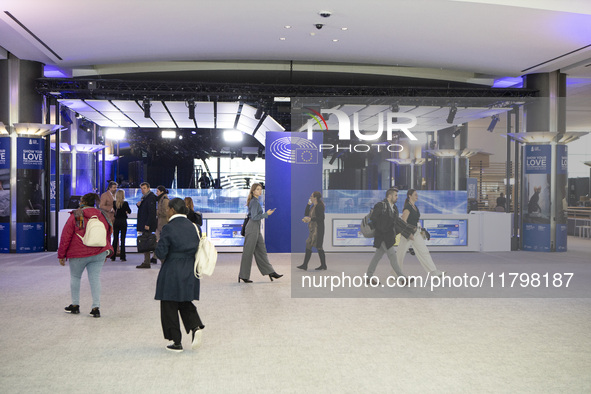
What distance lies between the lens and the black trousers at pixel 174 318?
17.2 feet

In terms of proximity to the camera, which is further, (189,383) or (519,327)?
(519,327)

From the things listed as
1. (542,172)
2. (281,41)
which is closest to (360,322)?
(281,41)

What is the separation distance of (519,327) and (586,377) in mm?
1824

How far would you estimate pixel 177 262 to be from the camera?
5.22 metres

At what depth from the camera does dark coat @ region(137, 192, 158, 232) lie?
11.3 m

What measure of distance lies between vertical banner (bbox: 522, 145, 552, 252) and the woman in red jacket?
11.8m

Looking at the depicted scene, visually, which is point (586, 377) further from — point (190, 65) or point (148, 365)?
point (190, 65)

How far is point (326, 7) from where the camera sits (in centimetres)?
1001

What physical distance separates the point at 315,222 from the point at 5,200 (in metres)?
8.14

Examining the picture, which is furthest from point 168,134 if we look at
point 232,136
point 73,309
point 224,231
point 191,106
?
point 73,309

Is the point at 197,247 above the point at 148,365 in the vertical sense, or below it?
above

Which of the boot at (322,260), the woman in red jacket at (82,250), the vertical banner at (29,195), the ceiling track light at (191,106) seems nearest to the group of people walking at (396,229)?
the boot at (322,260)

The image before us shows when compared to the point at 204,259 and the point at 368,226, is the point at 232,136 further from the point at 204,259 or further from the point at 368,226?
the point at 204,259

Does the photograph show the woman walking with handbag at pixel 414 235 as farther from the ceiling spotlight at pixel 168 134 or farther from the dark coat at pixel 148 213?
the ceiling spotlight at pixel 168 134
